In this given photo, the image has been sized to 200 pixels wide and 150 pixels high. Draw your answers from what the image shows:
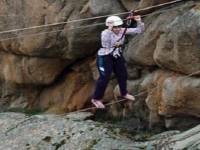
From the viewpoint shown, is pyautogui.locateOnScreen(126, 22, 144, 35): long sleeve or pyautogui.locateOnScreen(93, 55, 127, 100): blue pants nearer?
pyautogui.locateOnScreen(126, 22, 144, 35): long sleeve

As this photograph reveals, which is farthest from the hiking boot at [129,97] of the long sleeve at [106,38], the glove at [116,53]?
the long sleeve at [106,38]

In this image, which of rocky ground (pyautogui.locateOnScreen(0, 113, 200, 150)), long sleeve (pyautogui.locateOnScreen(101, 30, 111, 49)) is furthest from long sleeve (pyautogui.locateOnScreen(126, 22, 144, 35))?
rocky ground (pyautogui.locateOnScreen(0, 113, 200, 150))

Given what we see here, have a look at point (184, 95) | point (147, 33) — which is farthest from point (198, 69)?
point (147, 33)

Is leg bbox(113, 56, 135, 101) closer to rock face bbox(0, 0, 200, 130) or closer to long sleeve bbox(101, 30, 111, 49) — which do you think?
long sleeve bbox(101, 30, 111, 49)

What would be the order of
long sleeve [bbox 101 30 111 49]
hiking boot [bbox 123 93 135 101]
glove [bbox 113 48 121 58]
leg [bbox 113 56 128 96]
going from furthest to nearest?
hiking boot [bbox 123 93 135 101] < leg [bbox 113 56 128 96] < glove [bbox 113 48 121 58] < long sleeve [bbox 101 30 111 49]

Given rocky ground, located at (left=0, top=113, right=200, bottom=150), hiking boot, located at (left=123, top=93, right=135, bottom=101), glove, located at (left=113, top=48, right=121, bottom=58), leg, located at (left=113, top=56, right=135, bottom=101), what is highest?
glove, located at (left=113, top=48, right=121, bottom=58)

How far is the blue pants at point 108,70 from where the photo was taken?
12.8 meters

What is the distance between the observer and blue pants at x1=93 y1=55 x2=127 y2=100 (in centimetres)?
1277

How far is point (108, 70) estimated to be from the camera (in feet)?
42.0

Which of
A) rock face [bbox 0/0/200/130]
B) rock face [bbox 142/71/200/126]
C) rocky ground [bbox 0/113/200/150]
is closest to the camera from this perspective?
rocky ground [bbox 0/113/200/150]

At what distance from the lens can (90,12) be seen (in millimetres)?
15258

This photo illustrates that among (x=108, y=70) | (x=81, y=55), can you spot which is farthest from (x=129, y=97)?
(x=81, y=55)

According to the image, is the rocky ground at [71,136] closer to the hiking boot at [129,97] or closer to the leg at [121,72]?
the hiking boot at [129,97]

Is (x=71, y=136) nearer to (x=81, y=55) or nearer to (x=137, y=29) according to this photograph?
(x=137, y=29)
